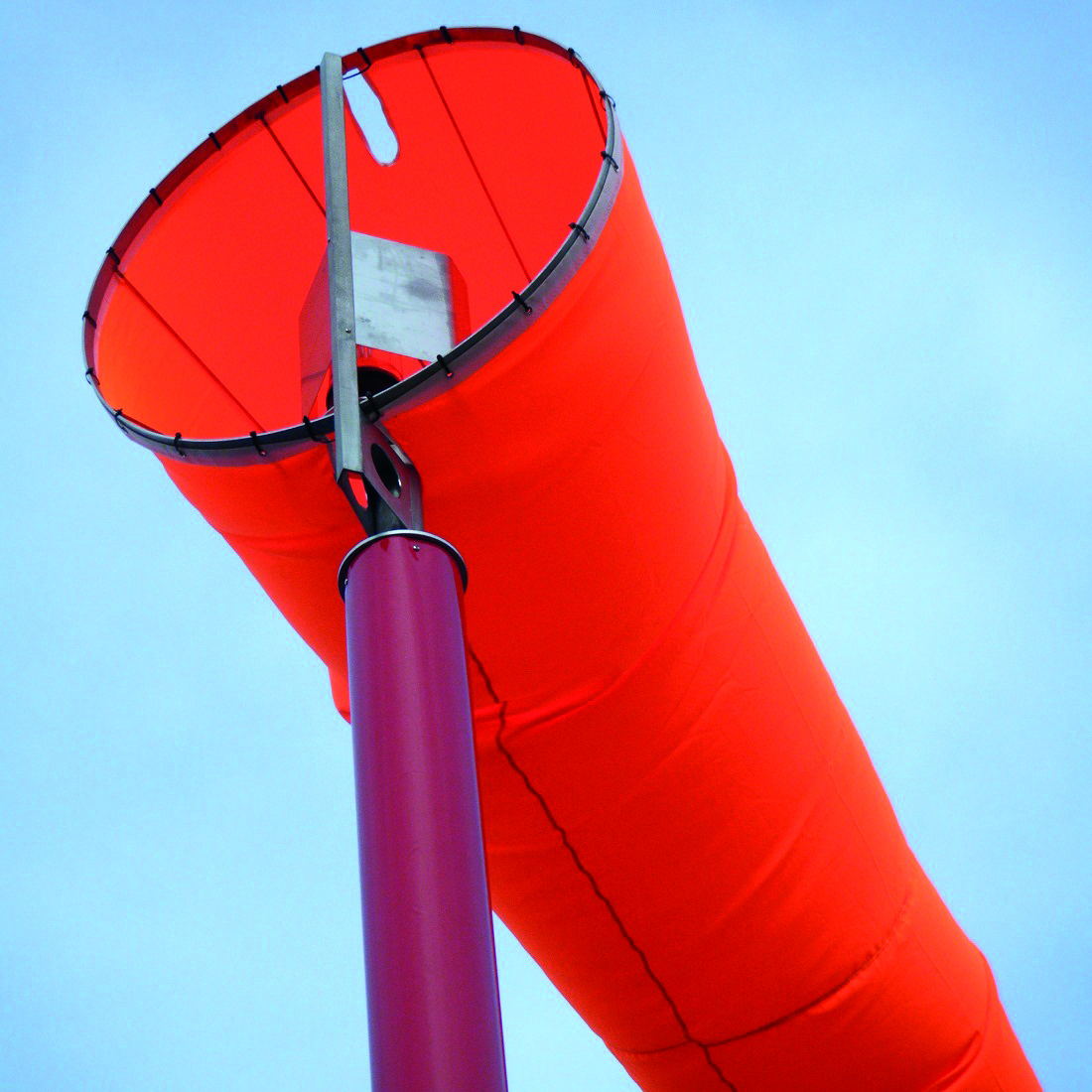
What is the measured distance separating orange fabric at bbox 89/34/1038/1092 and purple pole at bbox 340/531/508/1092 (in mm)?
399

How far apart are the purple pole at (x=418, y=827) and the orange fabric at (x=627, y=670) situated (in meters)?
0.40

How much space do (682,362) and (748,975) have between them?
5.46ft

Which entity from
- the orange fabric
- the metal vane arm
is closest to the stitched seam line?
the orange fabric

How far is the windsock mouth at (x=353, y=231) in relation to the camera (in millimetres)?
3451

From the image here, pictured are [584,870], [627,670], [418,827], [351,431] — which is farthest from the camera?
[584,870]

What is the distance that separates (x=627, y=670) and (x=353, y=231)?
139 cm

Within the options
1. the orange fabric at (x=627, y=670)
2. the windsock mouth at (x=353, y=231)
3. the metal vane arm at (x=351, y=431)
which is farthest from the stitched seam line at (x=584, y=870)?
the windsock mouth at (x=353, y=231)

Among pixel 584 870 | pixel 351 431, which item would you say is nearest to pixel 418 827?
pixel 351 431

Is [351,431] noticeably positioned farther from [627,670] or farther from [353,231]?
[353,231]

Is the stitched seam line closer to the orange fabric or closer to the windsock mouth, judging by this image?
the orange fabric

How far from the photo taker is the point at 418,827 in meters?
2.46

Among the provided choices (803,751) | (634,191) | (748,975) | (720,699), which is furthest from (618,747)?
(634,191)

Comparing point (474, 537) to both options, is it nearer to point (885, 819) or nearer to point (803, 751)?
point (803, 751)

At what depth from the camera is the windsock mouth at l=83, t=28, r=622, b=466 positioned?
3451 mm
